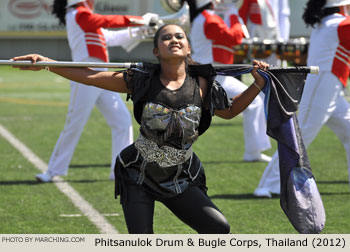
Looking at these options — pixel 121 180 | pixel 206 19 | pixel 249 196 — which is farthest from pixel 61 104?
pixel 121 180

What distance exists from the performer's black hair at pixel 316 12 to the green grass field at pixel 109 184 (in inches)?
62.3

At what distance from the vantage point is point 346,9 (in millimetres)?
7129

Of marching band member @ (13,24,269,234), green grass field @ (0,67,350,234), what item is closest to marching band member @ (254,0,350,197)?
green grass field @ (0,67,350,234)

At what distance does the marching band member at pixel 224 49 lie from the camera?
357 inches

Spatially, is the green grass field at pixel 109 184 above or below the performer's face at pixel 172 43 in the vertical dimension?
below

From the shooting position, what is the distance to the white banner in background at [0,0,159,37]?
31312 mm

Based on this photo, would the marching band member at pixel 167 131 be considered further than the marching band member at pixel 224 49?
No

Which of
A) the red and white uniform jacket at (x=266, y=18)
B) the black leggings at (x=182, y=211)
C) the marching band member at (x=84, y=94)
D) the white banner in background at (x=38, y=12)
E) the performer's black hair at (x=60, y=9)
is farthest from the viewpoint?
the white banner in background at (x=38, y=12)

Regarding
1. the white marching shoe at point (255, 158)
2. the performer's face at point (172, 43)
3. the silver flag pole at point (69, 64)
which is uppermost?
the performer's face at point (172, 43)

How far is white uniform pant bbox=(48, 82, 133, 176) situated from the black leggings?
12.2ft

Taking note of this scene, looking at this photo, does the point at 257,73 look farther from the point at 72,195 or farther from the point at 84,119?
the point at 84,119

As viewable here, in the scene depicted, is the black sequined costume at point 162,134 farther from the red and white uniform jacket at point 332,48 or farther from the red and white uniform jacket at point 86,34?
the red and white uniform jacket at point 86,34

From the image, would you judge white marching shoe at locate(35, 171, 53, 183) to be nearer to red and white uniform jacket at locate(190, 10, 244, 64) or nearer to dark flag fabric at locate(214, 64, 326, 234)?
red and white uniform jacket at locate(190, 10, 244, 64)

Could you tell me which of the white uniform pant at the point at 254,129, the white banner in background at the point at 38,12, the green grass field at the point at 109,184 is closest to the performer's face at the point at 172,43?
the green grass field at the point at 109,184
